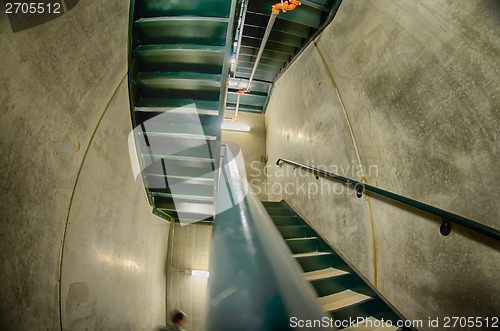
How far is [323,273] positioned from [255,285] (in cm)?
204

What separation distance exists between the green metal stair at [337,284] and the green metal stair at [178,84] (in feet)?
5.20

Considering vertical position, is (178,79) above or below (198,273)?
above

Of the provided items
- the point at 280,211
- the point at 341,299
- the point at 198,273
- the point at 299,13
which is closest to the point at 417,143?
the point at 341,299

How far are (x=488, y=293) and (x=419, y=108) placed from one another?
→ 1.23 metres

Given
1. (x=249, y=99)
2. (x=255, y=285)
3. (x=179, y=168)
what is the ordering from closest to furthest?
(x=255, y=285) → (x=179, y=168) → (x=249, y=99)

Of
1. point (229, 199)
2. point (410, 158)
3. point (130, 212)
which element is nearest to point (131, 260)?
point (130, 212)

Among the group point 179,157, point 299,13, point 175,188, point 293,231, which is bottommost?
point 293,231

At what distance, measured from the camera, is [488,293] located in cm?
117

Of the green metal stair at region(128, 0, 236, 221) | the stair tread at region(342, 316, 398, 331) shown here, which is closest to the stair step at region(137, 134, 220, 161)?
the green metal stair at region(128, 0, 236, 221)

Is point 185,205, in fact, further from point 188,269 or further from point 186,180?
point 188,269

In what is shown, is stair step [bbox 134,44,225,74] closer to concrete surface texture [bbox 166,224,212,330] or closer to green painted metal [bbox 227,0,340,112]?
green painted metal [bbox 227,0,340,112]

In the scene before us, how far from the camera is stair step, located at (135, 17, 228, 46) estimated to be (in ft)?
6.88

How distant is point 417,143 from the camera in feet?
5.28

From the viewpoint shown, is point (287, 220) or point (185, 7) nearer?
point (185, 7)
